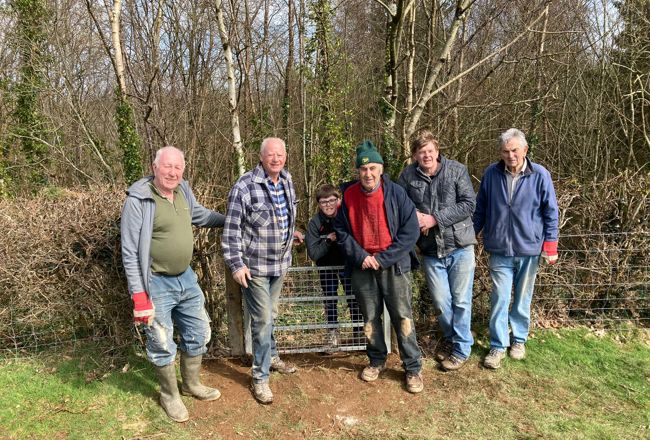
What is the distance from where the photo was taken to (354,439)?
3.35 m

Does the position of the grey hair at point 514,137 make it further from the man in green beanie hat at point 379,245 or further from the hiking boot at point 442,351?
the hiking boot at point 442,351

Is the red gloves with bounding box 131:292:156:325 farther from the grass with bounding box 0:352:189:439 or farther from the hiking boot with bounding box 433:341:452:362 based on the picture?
the hiking boot with bounding box 433:341:452:362

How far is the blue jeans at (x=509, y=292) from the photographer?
A: 13.6ft

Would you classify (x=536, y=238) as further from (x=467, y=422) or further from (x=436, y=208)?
(x=467, y=422)

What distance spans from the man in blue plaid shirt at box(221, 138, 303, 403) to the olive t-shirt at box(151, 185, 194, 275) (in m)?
0.32

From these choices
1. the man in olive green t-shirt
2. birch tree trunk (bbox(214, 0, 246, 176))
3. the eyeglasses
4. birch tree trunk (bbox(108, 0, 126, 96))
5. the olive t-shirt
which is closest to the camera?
the man in olive green t-shirt

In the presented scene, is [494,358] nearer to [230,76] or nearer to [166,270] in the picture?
[166,270]

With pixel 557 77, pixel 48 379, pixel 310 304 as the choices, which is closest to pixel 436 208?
pixel 310 304

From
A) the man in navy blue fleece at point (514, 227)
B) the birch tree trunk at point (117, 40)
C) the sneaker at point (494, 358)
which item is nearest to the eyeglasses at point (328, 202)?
the man in navy blue fleece at point (514, 227)

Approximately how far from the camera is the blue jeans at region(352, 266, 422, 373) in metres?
3.75

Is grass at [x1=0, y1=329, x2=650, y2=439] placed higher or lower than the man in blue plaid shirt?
lower

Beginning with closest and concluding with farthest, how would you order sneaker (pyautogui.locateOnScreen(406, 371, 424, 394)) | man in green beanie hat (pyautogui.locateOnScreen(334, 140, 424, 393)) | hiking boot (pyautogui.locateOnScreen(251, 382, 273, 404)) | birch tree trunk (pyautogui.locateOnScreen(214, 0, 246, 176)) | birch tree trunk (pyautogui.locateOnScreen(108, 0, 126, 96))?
man in green beanie hat (pyautogui.locateOnScreen(334, 140, 424, 393)), hiking boot (pyautogui.locateOnScreen(251, 382, 273, 404)), sneaker (pyautogui.locateOnScreen(406, 371, 424, 394)), birch tree trunk (pyautogui.locateOnScreen(214, 0, 246, 176)), birch tree trunk (pyautogui.locateOnScreen(108, 0, 126, 96))

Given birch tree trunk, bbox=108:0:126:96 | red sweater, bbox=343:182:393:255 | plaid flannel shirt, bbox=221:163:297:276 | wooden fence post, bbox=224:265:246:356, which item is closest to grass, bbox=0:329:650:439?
wooden fence post, bbox=224:265:246:356

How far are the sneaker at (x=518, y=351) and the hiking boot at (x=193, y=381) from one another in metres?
2.79
